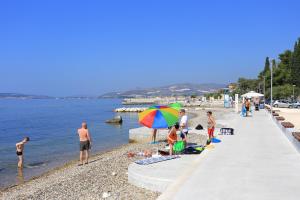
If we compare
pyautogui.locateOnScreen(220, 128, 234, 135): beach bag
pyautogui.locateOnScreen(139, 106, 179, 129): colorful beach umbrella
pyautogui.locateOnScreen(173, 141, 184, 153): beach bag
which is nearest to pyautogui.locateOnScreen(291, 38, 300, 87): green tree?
pyautogui.locateOnScreen(220, 128, 234, 135): beach bag

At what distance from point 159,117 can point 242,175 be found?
6.07m

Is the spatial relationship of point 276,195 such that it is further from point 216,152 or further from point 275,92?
point 275,92

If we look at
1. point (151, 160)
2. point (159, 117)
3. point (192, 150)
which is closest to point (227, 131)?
point (159, 117)

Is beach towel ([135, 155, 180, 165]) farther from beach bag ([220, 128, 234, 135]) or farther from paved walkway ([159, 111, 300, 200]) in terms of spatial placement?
beach bag ([220, 128, 234, 135])

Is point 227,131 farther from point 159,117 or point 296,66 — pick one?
point 296,66

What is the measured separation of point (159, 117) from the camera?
14.0 metres

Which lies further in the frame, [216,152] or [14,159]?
[14,159]

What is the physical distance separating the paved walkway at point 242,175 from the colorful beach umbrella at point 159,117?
83.8 inches

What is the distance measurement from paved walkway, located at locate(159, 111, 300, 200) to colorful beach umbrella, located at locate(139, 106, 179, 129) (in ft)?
6.99

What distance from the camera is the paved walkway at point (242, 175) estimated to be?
263 inches

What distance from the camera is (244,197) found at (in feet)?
21.2

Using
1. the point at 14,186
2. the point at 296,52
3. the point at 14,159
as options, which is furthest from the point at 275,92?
the point at 14,186

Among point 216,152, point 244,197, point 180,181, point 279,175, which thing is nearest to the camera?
point 244,197

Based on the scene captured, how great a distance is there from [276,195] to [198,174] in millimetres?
2066
